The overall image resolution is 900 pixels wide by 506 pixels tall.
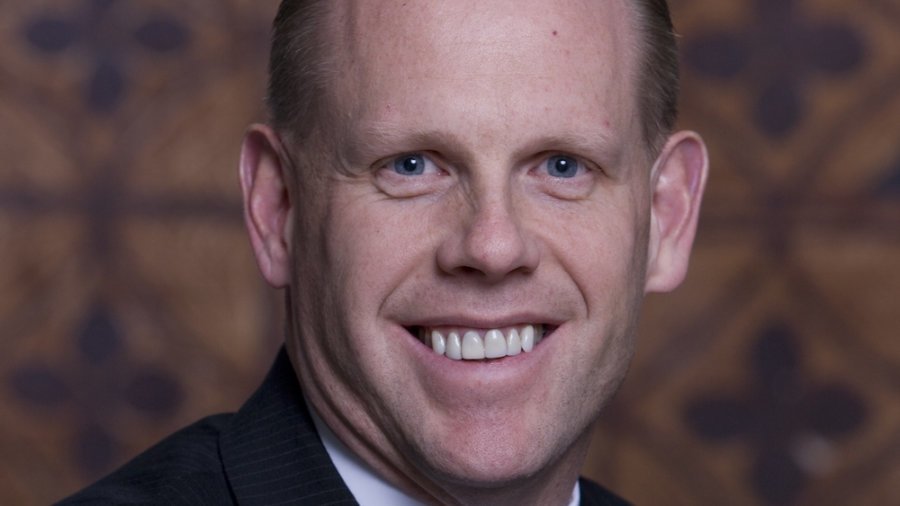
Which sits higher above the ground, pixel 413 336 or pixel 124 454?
pixel 413 336

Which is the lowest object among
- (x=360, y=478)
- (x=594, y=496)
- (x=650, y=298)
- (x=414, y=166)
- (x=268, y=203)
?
(x=650, y=298)

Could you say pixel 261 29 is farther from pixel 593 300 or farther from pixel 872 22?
pixel 593 300

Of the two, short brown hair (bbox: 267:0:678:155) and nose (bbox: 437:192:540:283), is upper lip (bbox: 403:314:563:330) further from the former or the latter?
short brown hair (bbox: 267:0:678:155)

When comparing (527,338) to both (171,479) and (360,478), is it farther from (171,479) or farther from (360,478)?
(171,479)

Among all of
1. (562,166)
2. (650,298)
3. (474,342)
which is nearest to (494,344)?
(474,342)

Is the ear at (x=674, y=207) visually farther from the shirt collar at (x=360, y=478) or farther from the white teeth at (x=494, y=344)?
the shirt collar at (x=360, y=478)

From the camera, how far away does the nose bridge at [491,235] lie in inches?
91.0

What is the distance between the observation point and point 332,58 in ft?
8.19

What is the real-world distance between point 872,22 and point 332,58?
6.49ft

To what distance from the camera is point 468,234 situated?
233 cm

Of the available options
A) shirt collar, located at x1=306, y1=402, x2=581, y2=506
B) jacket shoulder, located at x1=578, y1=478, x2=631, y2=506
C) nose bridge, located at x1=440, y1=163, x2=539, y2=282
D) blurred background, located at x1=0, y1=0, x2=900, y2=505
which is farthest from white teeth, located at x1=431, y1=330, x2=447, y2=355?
blurred background, located at x1=0, y1=0, x2=900, y2=505

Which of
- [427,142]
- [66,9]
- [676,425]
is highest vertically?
[427,142]

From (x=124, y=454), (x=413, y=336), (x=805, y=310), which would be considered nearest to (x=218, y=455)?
(x=413, y=336)

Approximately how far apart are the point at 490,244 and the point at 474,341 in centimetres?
17
